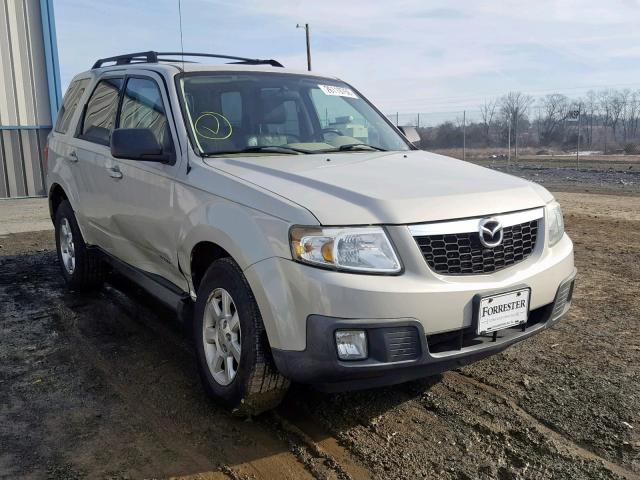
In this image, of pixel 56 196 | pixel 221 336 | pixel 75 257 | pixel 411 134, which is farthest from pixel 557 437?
pixel 56 196

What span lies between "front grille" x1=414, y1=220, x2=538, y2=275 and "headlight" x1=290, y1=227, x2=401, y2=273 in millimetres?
175

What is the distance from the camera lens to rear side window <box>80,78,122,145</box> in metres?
4.77

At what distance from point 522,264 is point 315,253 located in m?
1.13

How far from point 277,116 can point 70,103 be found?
2.65m

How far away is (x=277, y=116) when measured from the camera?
4.23 metres

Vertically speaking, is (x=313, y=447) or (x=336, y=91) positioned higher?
(x=336, y=91)

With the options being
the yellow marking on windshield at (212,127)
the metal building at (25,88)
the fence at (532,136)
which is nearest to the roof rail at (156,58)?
the yellow marking on windshield at (212,127)

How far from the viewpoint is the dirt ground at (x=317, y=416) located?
2.87m

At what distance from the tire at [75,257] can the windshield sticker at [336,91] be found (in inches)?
94.7

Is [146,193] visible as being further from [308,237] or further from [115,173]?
[308,237]

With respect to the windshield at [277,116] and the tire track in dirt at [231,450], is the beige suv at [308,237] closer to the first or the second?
the windshield at [277,116]

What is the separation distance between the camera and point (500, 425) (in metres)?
3.20

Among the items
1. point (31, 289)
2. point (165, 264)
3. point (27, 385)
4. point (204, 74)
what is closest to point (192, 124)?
point (204, 74)

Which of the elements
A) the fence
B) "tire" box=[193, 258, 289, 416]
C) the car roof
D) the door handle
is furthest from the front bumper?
the fence
